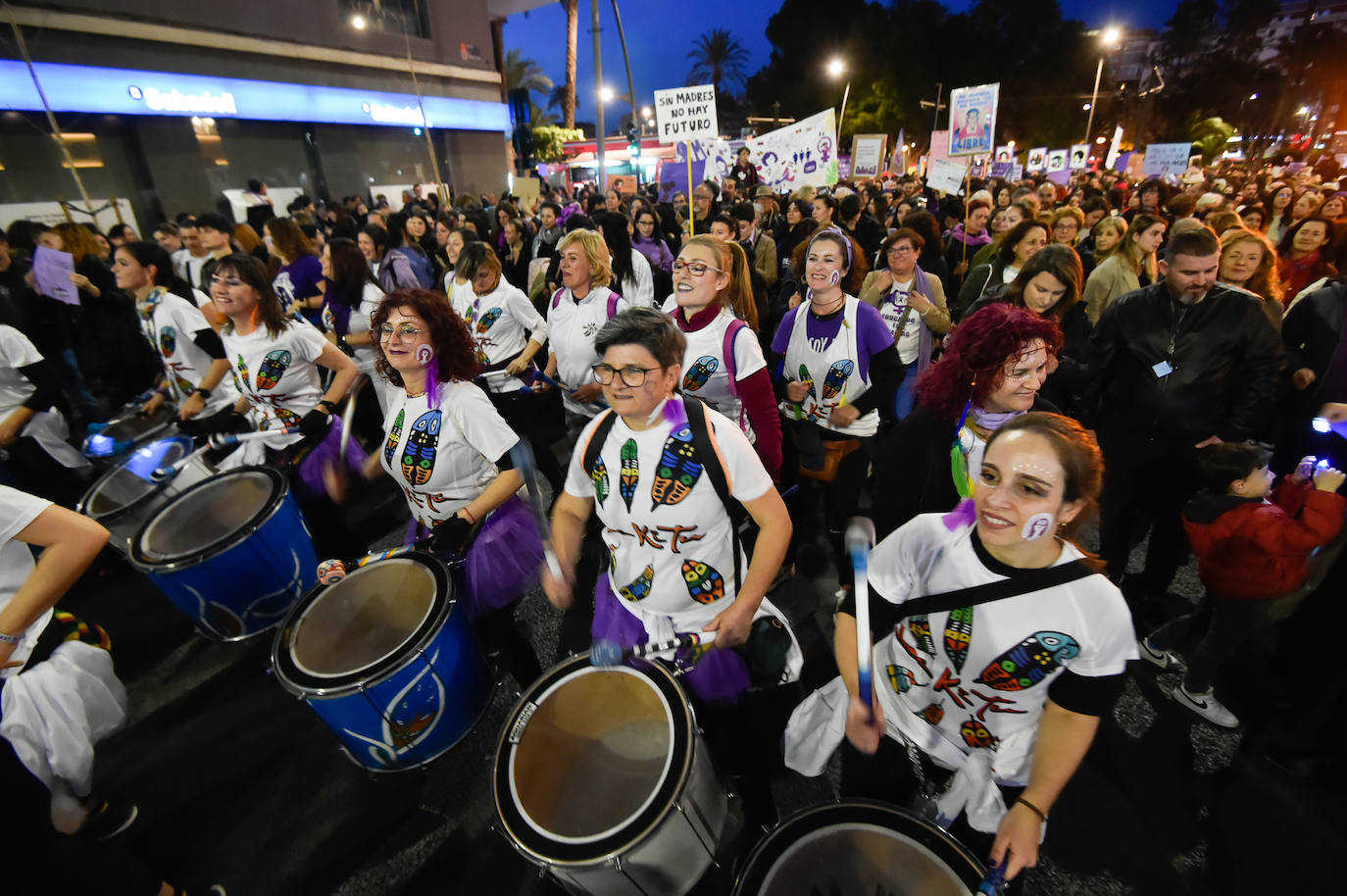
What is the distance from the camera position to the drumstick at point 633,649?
6.79 ft

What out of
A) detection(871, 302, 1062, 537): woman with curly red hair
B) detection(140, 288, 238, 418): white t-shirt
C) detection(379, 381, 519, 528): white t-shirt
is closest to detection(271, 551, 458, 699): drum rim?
detection(379, 381, 519, 528): white t-shirt

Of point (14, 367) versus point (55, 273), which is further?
point (55, 273)

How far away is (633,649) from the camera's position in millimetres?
2168

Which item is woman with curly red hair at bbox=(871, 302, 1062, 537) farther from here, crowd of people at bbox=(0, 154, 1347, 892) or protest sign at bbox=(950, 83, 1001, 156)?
protest sign at bbox=(950, 83, 1001, 156)

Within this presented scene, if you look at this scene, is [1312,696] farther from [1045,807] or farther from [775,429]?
[775,429]

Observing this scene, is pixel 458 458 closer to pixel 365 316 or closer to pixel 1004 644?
pixel 1004 644

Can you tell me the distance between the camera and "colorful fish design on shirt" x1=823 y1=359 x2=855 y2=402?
365 centimetres

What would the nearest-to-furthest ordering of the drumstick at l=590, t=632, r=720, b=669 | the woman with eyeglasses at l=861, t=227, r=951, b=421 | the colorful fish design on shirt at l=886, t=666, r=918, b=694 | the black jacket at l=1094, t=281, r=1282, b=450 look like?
the colorful fish design on shirt at l=886, t=666, r=918, b=694 < the drumstick at l=590, t=632, r=720, b=669 < the black jacket at l=1094, t=281, r=1282, b=450 < the woman with eyeglasses at l=861, t=227, r=951, b=421

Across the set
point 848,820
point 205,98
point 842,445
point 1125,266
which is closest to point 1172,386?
point 842,445

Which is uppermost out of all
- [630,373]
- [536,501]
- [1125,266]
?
[630,373]

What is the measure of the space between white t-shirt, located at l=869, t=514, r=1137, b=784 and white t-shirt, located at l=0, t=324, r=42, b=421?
5.40 m

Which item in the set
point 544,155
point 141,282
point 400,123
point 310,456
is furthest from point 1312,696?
point 544,155

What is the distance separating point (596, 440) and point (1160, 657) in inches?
137

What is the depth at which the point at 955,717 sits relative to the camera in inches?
75.4
